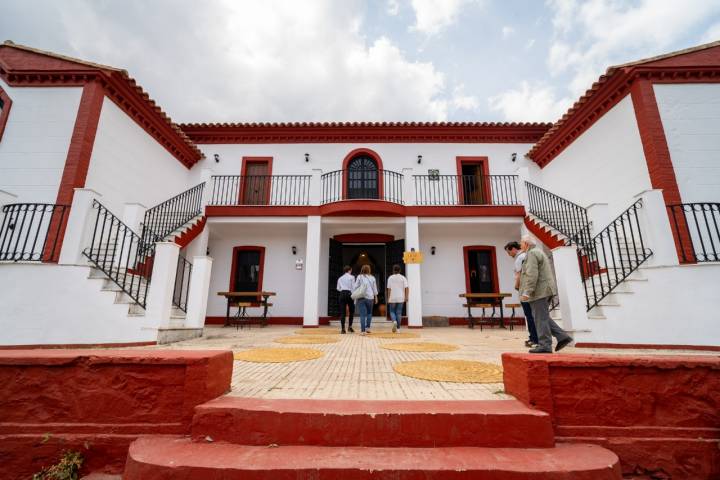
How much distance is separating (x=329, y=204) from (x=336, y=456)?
8.67 metres

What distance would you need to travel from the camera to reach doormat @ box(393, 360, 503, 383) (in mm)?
2624

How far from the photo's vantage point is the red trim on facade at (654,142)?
666cm

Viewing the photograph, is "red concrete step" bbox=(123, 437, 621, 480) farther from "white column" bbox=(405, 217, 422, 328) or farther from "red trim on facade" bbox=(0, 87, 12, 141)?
"red trim on facade" bbox=(0, 87, 12, 141)

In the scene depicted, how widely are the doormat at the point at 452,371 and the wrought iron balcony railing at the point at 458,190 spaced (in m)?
8.12

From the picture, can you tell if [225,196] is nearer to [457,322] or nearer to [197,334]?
[197,334]

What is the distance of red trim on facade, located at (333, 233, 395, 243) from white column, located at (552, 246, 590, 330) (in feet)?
21.3

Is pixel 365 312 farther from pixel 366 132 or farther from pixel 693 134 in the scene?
pixel 693 134

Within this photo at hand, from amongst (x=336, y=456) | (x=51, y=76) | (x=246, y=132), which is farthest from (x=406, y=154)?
(x=336, y=456)

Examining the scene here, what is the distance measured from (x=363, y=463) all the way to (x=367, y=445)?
20 centimetres

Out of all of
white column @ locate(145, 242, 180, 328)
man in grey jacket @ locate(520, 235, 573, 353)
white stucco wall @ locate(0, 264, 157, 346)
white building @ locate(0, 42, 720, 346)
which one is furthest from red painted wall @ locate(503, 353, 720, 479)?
white stucco wall @ locate(0, 264, 157, 346)

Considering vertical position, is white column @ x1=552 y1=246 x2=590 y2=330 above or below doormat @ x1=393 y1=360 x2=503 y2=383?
above

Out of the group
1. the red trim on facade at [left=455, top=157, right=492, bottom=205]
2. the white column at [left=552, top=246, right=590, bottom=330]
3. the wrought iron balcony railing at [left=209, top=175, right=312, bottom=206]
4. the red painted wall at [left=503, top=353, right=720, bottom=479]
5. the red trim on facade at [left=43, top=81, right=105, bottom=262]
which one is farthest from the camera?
the red trim on facade at [left=455, top=157, right=492, bottom=205]

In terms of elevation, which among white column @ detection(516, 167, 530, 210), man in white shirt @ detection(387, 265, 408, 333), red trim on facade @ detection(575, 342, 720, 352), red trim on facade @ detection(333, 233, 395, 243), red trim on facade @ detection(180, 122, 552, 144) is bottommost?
red trim on facade @ detection(575, 342, 720, 352)

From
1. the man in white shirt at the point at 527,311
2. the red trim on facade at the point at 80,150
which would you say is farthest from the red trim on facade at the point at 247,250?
the man in white shirt at the point at 527,311
